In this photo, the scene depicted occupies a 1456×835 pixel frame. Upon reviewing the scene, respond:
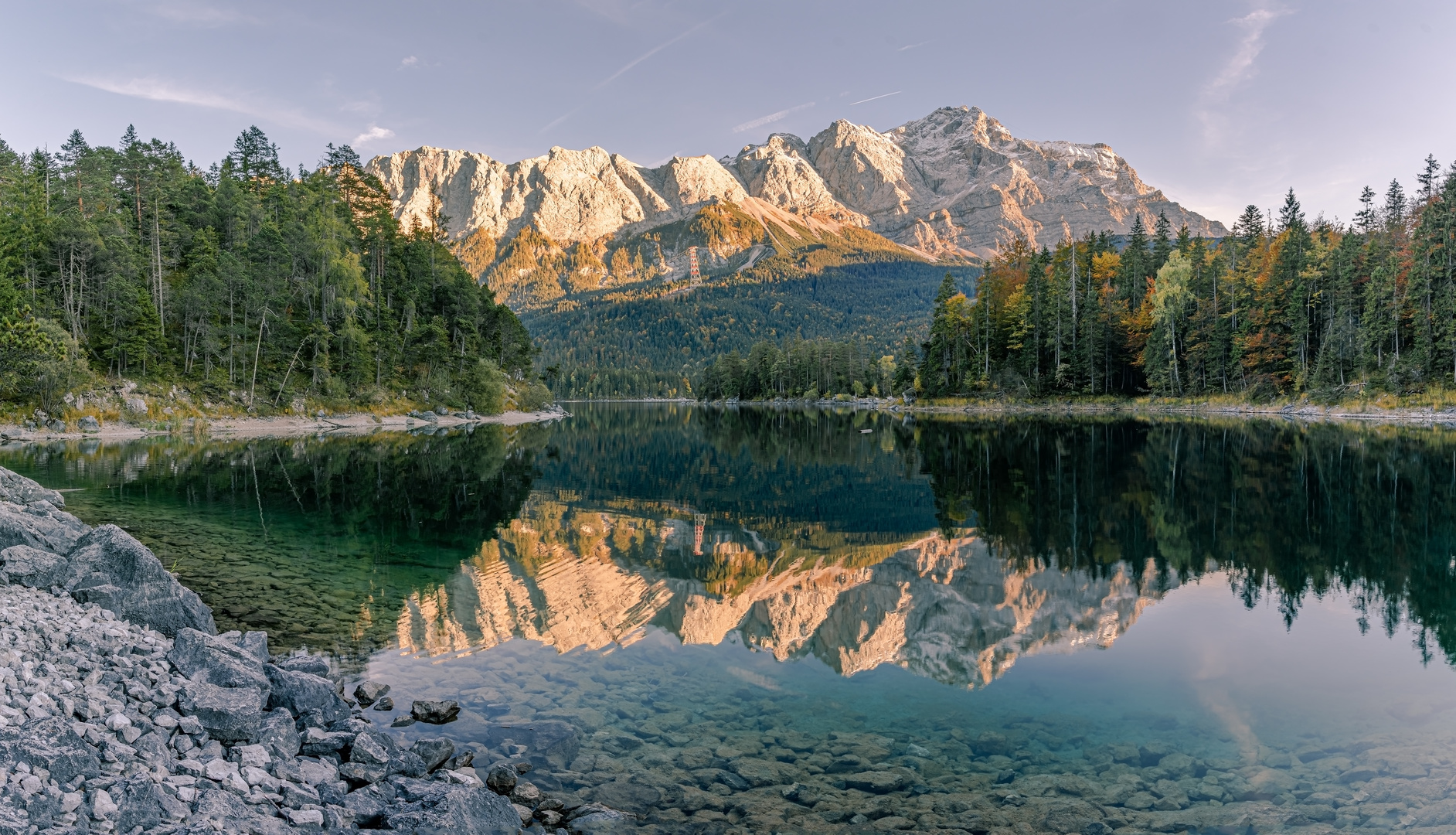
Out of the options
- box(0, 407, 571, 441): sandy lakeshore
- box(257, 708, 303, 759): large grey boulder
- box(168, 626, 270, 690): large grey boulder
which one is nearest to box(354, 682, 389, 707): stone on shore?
box(168, 626, 270, 690): large grey boulder

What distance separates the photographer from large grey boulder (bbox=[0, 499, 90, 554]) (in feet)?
39.7

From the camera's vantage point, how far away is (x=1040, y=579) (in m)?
15.5

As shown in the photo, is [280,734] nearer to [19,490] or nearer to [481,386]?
[19,490]

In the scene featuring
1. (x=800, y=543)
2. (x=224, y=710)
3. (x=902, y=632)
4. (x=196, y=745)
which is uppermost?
(x=224, y=710)

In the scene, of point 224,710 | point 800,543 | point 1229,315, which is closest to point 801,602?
point 800,543

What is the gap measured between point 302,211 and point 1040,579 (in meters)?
81.7

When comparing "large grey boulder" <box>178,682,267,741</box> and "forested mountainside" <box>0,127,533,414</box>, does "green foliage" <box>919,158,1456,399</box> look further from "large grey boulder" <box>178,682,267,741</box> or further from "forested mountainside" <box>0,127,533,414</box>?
"large grey boulder" <box>178,682,267,741</box>

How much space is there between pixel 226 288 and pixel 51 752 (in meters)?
72.9

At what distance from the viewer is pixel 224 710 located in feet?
22.7

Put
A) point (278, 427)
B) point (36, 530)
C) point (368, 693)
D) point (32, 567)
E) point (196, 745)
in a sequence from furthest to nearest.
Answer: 1. point (278, 427)
2. point (36, 530)
3. point (32, 567)
4. point (368, 693)
5. point (196, 745)

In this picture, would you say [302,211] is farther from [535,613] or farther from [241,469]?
[535,613]

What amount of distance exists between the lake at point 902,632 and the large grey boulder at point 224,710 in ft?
6.92

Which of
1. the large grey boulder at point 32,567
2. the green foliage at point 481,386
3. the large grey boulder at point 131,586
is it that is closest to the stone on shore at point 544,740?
the large grey boulder at point 131,586

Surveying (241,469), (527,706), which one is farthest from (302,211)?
(527,706)
